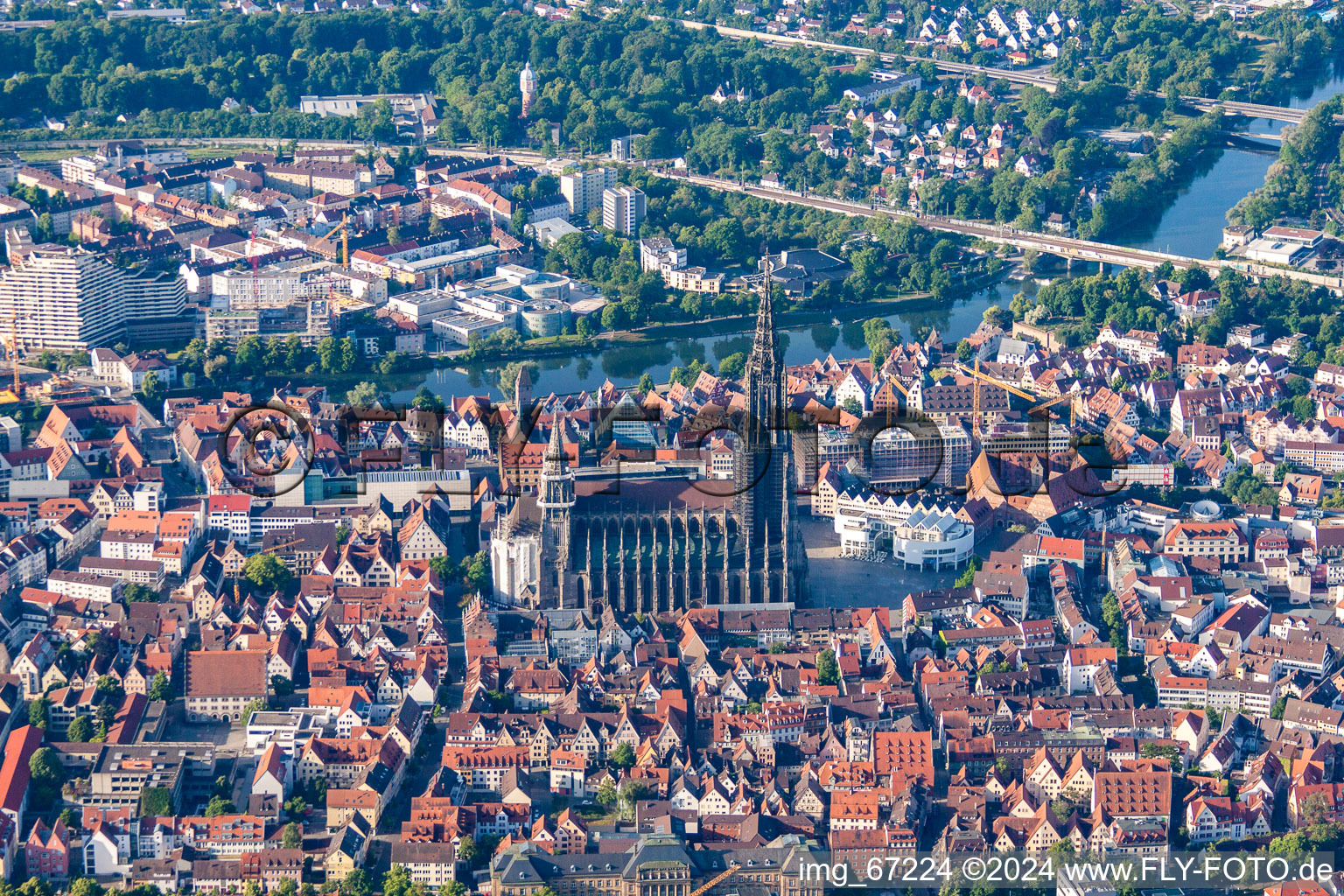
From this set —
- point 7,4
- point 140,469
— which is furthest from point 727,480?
point 7,4

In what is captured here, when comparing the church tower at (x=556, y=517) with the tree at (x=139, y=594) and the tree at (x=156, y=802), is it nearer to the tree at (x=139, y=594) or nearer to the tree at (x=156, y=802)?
the tree at (x=139, y=594)

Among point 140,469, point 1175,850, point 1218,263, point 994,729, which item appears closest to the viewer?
point 1175,850

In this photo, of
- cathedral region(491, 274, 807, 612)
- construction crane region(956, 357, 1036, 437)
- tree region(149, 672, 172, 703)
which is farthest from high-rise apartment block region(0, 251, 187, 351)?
tree region(149, 672, 172, 703)

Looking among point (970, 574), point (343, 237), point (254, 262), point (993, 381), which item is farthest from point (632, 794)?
point (343, 237)

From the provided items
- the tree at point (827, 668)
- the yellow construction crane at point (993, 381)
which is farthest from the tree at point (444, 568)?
the yellow construction crane at point (993, 381)

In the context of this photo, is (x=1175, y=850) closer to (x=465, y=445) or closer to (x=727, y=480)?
(x=727, y=480)

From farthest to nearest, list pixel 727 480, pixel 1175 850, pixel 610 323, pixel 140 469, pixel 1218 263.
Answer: pixel 1218 263 → pixel 610 323 → pixel 140 469 → pixel 727 480 → pixel 1175 850
